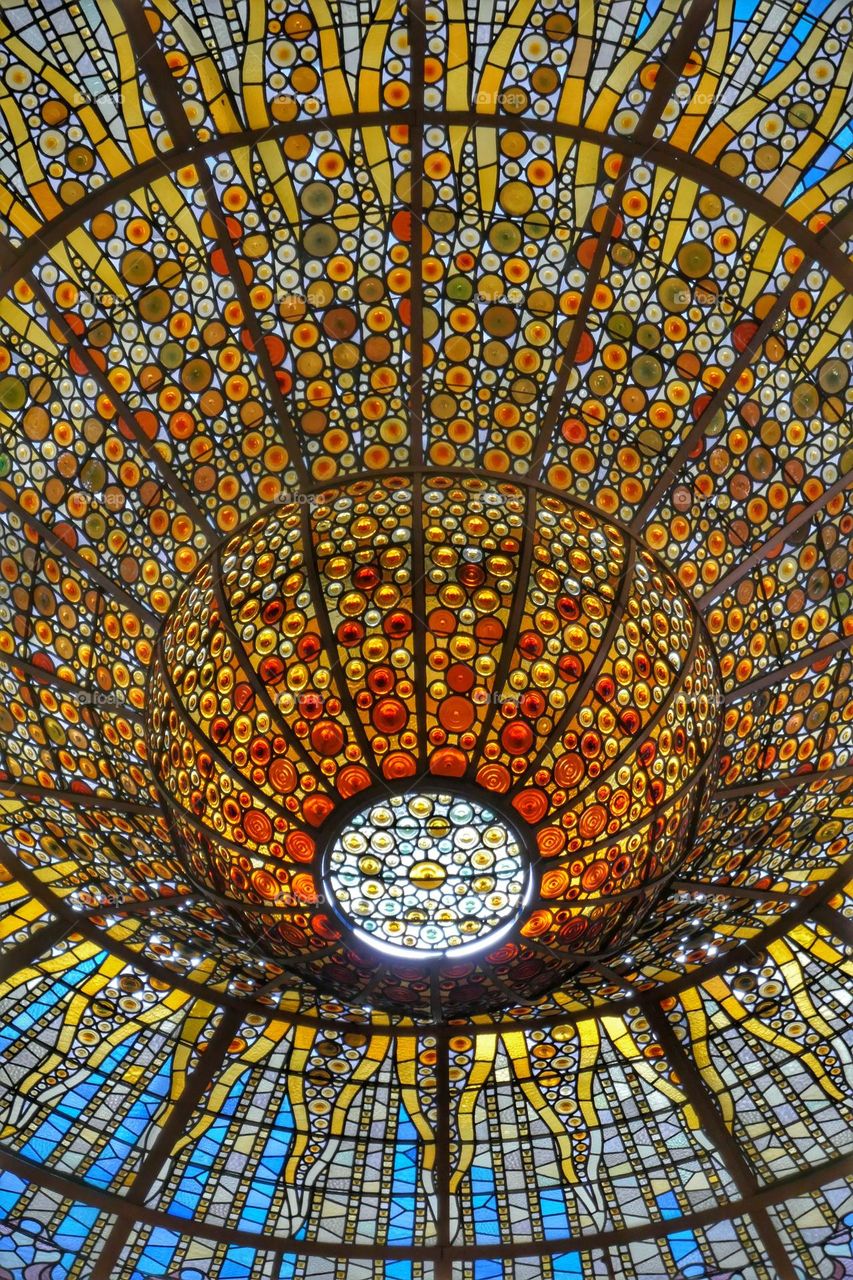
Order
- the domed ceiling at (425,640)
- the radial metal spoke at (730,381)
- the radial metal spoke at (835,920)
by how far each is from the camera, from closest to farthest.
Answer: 1. the domed ceiling at (425,640)
2. the radial metal spoke at (730,381)
3. the radial metal spoke at (835,920)

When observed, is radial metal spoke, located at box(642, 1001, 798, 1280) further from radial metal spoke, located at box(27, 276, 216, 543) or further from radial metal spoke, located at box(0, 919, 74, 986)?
radial metal spoke, located at box(27, 276, 216, 543)

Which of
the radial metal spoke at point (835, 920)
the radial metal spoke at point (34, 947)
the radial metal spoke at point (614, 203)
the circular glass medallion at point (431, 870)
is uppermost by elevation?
the circular glass medallion at point (431, 870)

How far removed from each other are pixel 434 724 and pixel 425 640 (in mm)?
1010

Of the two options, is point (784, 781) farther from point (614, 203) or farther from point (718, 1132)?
point (614, 203)

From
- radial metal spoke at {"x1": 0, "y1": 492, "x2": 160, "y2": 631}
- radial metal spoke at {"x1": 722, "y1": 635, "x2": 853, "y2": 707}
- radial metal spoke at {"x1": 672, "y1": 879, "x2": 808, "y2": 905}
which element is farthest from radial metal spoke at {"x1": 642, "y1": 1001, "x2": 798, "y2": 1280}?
radial metal spoke at {"x1": 0, "y1": 492, "x2": 160, "y2": 631}

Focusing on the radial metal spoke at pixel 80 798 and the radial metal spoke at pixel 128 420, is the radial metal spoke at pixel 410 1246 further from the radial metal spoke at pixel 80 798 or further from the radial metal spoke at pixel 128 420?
the radial metal spoke at pixel 128 420

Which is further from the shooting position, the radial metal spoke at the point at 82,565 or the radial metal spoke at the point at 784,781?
the radial metal spoke at the point at 784,781

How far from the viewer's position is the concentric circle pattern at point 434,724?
54.3ft

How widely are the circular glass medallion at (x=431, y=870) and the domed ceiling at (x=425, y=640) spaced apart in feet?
0.21

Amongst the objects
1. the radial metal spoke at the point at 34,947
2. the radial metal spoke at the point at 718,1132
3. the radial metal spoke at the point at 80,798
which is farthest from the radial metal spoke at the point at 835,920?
the radial metal spoke at the point at 34,947

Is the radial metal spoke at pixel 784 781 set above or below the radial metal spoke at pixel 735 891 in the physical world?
below

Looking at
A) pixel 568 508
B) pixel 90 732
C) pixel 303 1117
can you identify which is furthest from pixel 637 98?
pixel 303 1117

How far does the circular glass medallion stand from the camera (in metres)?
17.1

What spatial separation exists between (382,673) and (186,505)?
3.49 m
